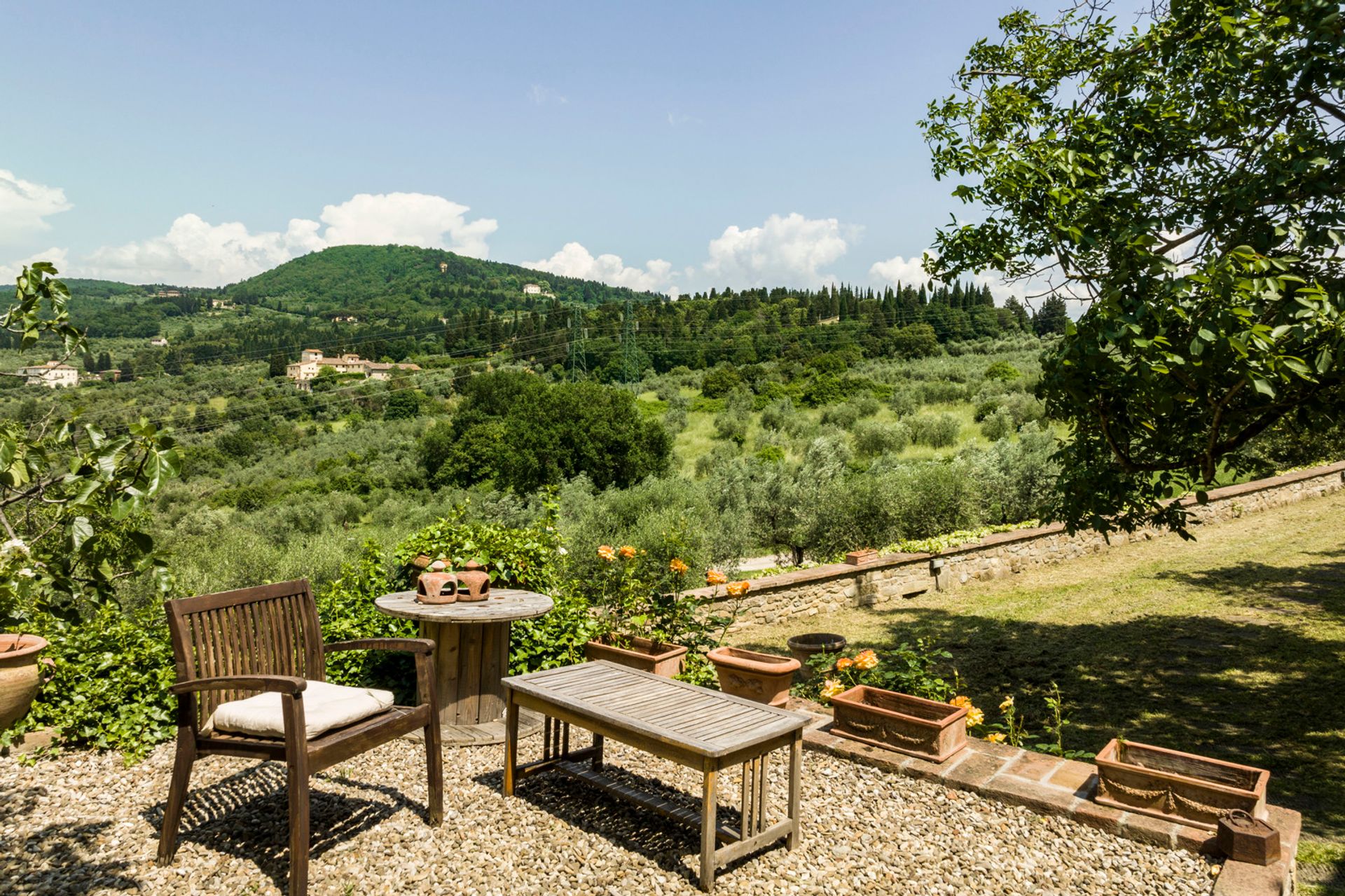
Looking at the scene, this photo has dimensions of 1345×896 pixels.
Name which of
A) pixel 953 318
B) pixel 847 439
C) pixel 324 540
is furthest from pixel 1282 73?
pixel 953 318

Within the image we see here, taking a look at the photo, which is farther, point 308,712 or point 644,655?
point 644,655

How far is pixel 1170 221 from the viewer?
16.4ft

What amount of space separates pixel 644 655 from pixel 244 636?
2.43m

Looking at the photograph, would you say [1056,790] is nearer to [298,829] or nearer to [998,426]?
[298,829]

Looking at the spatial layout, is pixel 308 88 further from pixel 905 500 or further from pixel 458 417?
pixel 458 417

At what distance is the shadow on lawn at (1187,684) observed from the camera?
174 inches

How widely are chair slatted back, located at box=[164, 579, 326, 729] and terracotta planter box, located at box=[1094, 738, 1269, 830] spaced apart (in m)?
3.49

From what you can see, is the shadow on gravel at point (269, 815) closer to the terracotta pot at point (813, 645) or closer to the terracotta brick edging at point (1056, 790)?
the terracotta brick edging at point (1056, 790)

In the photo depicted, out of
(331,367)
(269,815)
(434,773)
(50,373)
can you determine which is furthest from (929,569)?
(331,367)

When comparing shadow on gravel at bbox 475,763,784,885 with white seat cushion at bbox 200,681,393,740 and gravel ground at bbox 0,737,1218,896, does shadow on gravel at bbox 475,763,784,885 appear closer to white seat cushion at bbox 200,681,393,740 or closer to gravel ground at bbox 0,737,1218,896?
gravel ground at bbox 0,737,1218,896

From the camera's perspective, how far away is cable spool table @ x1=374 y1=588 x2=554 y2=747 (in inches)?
171

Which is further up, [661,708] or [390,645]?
[390,645]

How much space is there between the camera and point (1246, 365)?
11.6ft

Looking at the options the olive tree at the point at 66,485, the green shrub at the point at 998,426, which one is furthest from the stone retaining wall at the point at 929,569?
the green shrub at the point at 998,426
